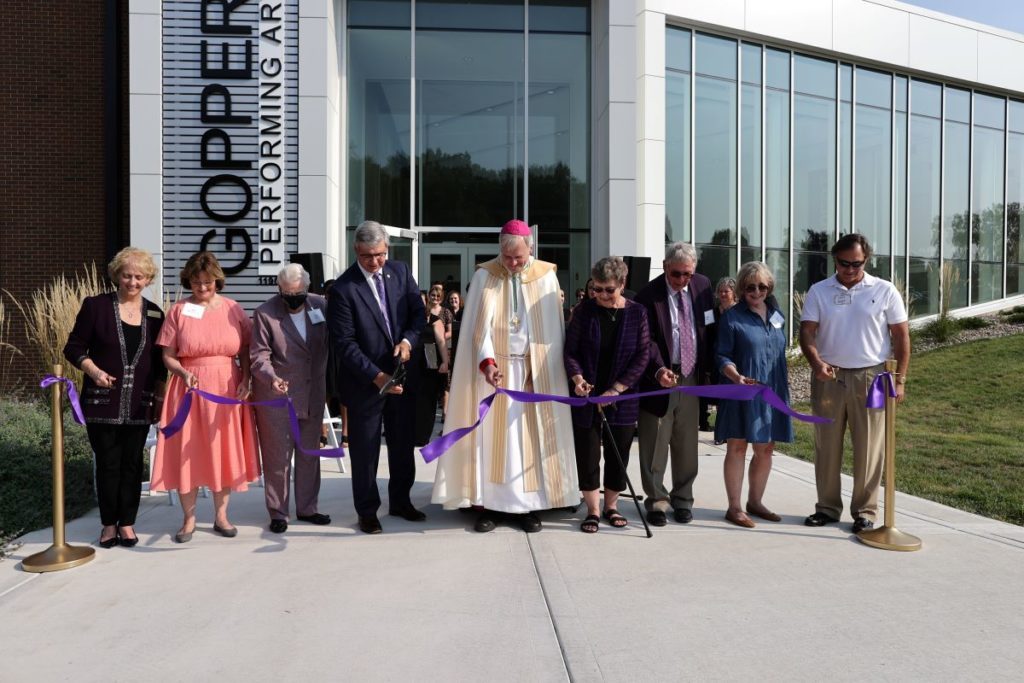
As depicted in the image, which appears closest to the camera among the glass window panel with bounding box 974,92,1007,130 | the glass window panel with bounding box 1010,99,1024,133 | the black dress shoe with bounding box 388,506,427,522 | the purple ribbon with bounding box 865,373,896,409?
the purple ribbon with bounding box 865,373,896,409

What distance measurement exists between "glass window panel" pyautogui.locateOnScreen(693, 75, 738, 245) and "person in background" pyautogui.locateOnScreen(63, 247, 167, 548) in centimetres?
1230

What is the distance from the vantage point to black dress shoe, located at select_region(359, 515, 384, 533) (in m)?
5.15

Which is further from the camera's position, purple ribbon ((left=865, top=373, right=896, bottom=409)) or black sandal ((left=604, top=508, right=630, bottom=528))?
black sandal ((left=604, top=508, right=630, bottom=528))

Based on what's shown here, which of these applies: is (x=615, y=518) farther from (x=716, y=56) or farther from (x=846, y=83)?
(x=846, y=83)

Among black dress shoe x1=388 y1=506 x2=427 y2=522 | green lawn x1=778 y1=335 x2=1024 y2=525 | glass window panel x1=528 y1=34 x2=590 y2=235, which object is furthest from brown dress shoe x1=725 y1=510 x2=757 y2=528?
glass window panel x1=528 y1=34 x2=590 y2=235

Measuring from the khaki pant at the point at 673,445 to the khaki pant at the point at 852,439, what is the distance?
852mm

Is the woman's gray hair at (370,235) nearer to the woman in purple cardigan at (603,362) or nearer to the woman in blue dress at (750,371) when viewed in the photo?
the woman in purple cardigan at (603,362)

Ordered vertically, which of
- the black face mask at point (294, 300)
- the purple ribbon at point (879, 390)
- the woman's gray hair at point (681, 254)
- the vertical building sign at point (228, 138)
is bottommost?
the purple ribbon at point (879, 390)

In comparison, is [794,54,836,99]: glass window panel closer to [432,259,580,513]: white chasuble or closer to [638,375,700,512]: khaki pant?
[638,375,700,512]: khaki pant

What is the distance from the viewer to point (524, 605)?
3719 mm

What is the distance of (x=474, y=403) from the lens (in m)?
5.27

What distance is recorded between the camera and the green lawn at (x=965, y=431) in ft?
21.1

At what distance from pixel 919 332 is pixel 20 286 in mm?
18138

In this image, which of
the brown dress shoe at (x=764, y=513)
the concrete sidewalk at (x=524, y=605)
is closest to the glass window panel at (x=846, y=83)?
the concrete sidewalk at (x=524, y=605)
